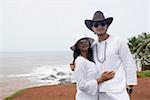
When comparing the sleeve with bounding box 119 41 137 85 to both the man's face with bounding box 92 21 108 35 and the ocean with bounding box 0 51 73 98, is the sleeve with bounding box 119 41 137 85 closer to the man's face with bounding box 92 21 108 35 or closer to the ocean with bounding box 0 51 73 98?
the man's face with bounding box 92 21 108 35

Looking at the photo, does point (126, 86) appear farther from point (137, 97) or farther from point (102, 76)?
point (137, 97)

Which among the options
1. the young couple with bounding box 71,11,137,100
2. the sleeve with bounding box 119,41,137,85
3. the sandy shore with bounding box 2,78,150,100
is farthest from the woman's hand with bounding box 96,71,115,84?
the sandy shore with bounding box 2,78,150,100

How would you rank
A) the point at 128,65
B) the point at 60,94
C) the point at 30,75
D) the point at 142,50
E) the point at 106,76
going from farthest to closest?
1. the point at 30,75
2. the point at 142,50
3. the point at 60,94
4. the point at 128,65
5. the point at 106,76

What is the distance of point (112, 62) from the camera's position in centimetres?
350

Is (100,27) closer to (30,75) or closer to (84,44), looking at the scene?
(84,44)

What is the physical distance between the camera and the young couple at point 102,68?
136 inches

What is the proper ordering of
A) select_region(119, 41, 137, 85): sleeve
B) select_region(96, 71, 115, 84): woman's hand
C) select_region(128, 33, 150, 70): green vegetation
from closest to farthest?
1. select_region(96, 71, 115, 84): woman's hand
2. select_region(119, 41, 137, 85): sleeve
3. select_region(128, 33, 150, 70): green vegetation

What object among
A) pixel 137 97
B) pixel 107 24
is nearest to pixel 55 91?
pixel 137 97

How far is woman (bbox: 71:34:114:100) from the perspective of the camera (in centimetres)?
344

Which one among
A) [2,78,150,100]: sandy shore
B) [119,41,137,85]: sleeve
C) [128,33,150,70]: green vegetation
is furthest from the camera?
[128,33,150,70]: green vegetation

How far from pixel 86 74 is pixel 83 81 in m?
0.07

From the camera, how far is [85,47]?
11.5 feet

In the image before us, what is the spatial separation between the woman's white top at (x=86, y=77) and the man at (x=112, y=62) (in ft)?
0.21

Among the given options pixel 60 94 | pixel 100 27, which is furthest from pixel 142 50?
pixel 100 27
